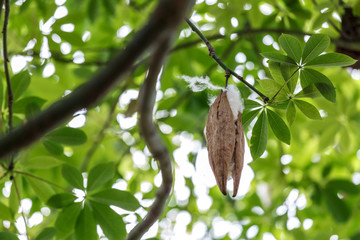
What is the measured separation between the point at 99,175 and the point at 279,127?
660 mm

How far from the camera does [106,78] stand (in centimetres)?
64

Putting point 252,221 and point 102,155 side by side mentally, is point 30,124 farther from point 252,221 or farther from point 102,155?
point 252,221

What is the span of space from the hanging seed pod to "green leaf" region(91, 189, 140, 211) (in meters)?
0.45

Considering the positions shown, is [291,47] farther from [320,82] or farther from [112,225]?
[112,225]

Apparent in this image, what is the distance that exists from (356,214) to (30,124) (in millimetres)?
2332

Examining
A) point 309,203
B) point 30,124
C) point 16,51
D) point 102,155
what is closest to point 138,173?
point 102,155

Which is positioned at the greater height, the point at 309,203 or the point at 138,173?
the point at 138,173

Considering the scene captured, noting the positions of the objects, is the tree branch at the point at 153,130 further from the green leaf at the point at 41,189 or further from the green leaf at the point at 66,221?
the green leaf at the point at 41,189

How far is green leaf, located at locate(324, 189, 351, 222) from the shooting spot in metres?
2.38

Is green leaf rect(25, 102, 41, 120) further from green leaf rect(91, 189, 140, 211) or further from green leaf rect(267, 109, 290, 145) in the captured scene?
green leaf rect(267, 109, 290, 145)

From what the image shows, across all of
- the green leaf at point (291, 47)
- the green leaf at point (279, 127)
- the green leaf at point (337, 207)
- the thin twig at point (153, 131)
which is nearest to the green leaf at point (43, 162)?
the thin twig at point (153, 131)

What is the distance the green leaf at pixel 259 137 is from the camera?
1.30m

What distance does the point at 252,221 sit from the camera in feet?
8.93

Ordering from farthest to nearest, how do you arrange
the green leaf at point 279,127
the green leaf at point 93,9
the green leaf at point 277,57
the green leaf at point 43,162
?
the green leaf at point 93,9 < the green leaf at point 43,162 < the green leaf at point 279,127 < the green leaf at point 277,57
